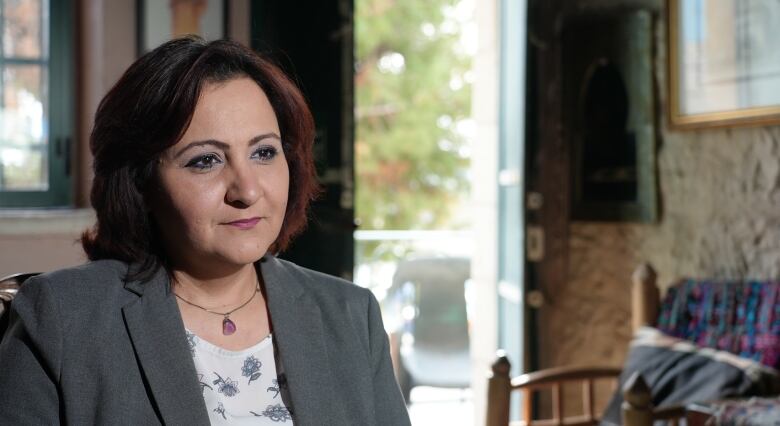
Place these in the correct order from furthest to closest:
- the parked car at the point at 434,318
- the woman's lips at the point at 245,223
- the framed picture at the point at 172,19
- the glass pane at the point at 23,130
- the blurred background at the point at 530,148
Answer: the parked car at the point at 434,318
the glass pane at the point at 23,130
the framed picture at the point at 172,19
the blurred background at the point at 530,148
the woman's lips at the point at 245,223

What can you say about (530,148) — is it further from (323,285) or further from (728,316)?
(323,285)

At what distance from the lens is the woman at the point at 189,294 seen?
1.38m

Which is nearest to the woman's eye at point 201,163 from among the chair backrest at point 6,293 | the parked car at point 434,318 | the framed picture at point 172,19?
the chair backrest at point 6,293

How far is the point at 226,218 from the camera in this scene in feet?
Result: 4.80

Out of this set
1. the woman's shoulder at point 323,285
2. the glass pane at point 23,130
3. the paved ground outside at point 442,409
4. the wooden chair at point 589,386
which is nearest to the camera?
the woman's shoulder at point 323,285

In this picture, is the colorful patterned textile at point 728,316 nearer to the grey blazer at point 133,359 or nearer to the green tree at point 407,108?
the grey blazer at point 133,359

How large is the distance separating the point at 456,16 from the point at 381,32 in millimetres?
936

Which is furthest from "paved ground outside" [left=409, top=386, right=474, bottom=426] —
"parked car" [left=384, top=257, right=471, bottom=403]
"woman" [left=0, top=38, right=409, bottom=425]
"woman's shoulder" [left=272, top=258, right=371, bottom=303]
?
"woman" [left=0, top=38, right=409, bottom=425]

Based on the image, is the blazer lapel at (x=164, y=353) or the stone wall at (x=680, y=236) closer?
the blazer lapel at (x=164, y=353)

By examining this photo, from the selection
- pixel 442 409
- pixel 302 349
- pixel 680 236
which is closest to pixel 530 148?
pixel 680 236

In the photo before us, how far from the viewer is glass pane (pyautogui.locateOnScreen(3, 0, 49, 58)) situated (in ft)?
11.7

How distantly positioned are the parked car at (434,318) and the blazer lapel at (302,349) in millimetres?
3329

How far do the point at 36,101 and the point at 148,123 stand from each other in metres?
2.37

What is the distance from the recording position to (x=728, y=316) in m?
2.77
